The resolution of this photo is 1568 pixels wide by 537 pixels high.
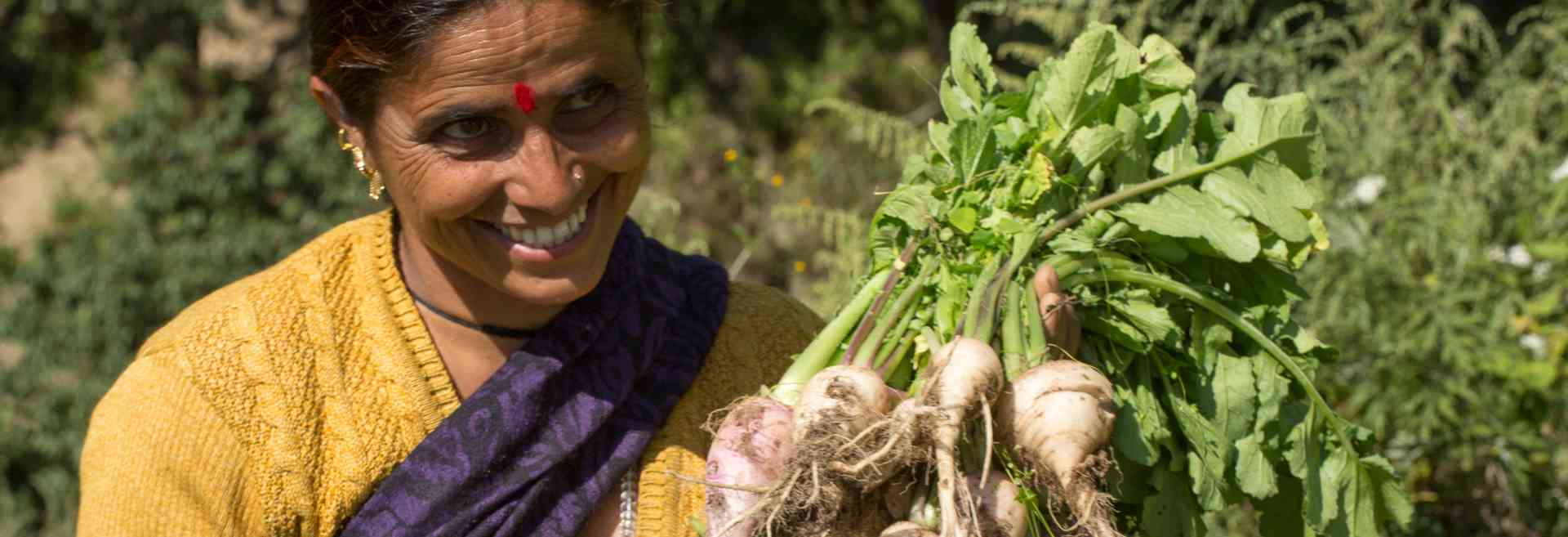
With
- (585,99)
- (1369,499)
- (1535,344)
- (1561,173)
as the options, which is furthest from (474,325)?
(1561,173)

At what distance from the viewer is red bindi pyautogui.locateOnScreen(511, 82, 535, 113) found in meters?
1.94

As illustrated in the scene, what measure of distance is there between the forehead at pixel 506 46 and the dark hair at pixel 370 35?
18mm

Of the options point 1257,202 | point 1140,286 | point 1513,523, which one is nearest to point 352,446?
point 1140,286

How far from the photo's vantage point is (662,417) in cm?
228

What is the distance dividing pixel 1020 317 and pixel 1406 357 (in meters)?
1.66

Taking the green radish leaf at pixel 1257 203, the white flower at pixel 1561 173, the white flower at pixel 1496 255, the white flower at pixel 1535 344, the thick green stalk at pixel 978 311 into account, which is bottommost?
the white flower at pixel 1535 344

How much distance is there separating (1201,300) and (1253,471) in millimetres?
248

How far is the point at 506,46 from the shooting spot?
1.93 metres

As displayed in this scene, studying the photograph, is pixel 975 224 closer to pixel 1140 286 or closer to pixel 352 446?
pixel 1140 286

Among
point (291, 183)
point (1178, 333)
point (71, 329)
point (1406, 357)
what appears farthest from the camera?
point (291, 183)

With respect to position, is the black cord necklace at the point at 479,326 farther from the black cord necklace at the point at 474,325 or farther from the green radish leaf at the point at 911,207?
the green radish leaf at the point at 911,207

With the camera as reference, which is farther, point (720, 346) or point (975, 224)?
point (720, 346)

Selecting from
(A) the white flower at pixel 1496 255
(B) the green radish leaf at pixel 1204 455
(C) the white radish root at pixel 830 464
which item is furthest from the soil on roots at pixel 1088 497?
(A) the white flower at pixel 1496 255

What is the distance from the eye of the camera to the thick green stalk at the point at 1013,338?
199 centimetres
